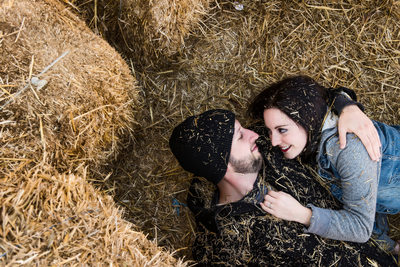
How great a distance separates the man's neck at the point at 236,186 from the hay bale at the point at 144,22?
58.8 inches

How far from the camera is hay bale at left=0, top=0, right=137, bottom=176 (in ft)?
7.86

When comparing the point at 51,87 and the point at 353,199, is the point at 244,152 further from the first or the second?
the point at 51,87

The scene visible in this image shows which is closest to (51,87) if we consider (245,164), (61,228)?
(61,228)

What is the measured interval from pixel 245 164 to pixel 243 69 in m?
1.32

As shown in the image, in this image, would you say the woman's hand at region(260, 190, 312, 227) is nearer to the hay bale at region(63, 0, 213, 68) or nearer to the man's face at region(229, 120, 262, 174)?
the man's face at region(229, 120, 262, 174)

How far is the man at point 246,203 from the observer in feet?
9.51

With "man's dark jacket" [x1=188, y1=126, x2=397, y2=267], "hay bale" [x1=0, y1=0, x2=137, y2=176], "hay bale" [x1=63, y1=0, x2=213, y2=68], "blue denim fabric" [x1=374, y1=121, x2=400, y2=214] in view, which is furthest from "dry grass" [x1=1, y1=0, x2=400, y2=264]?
"hay bale" [x1=0, y1=0, x2=137, y2=176]

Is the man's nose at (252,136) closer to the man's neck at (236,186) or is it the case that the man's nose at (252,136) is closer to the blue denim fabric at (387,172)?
the man's neck at (236,186)

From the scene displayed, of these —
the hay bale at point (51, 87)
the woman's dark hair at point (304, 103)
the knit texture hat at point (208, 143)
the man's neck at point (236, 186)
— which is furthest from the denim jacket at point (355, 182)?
the hay bale at point (51, 87)

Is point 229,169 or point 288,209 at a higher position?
point 229,169

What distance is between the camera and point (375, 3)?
359cm

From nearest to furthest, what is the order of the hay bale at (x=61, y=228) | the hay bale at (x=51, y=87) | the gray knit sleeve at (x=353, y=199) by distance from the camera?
the hay bale at (x=61, y=228) < the hay bale at (x=51, y=87) < the gray knit sleeve at (x=353, y=199)

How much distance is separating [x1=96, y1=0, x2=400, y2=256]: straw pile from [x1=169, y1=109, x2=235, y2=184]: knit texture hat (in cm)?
71

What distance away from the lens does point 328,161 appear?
3.01 metres
